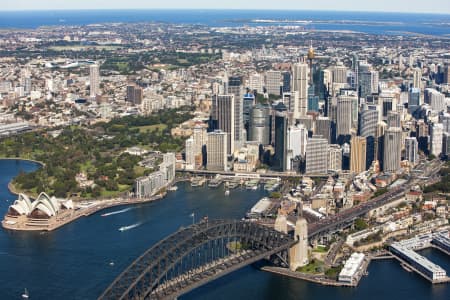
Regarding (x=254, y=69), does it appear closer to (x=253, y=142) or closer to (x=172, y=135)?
(x=172, y=135)

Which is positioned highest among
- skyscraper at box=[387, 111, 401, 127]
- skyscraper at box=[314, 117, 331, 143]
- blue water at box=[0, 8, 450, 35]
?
blue water at box=[0, 8, 450, 35]

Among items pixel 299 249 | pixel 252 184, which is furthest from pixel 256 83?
pixel 299 249

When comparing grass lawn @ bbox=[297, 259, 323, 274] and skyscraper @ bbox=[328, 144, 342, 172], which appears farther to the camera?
skyscraper @ bbox=[328, 144, 342, 172]

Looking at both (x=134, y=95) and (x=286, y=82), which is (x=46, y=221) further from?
(x=286, y=82)

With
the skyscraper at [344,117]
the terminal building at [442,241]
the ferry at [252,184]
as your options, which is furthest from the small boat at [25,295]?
the skyscraper at [344,117]

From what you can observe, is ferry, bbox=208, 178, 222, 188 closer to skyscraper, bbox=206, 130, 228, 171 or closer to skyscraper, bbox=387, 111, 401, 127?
skyscraper, bbox=206, 130, 228, 171

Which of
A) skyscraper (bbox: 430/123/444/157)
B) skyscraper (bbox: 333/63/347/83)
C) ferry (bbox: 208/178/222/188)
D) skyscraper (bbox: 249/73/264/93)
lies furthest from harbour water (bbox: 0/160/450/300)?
skyscraper (bbox: 333/63/347/83)

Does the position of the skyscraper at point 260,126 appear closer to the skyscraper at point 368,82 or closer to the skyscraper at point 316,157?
the skyscraper at point 316,157

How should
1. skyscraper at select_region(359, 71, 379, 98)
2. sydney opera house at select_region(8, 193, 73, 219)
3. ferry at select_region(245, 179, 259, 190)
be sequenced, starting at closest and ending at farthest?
sydney opera house at select_region(8, 193, 73, 219)
ferry at select_region(245, 179, 259, 190)
skyscraper at select_region(359, 71, 379, 98)
